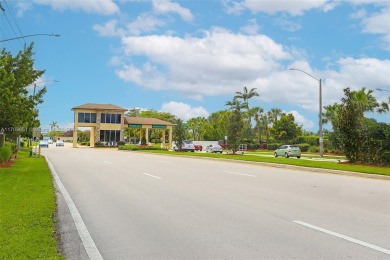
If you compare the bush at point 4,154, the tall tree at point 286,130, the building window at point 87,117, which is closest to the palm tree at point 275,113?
the tall tree at point 286,130

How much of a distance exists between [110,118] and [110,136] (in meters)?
3.49

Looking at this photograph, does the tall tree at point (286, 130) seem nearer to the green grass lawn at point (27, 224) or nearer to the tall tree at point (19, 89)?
the tall tree at point (19, 89)

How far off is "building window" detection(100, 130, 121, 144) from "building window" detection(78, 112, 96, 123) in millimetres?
2828

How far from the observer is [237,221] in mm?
7684

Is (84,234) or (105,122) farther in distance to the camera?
(105,122)

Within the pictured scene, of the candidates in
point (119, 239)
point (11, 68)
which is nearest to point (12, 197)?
point (119, 239)

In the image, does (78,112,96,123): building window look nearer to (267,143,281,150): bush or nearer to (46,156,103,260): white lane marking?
(267,143,281,150): bush

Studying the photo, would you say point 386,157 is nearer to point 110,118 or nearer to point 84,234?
point 84,234

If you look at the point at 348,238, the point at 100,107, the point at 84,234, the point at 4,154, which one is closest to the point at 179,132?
the point at 100,107

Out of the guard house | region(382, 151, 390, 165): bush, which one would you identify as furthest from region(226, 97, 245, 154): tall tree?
the guard house

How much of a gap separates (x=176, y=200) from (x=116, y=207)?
5.25ft

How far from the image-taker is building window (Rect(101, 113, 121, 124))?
3016 inches

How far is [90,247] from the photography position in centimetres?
610

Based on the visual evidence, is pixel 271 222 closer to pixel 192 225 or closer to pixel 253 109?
pixel 192 225
